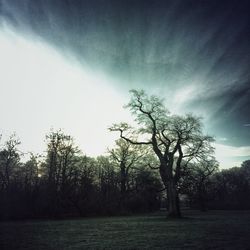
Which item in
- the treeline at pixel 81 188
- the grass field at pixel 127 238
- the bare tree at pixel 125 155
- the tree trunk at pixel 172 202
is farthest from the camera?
the bare tree at pixel 125 155

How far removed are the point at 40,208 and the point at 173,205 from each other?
18.5 meters

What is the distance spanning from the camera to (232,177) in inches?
3287

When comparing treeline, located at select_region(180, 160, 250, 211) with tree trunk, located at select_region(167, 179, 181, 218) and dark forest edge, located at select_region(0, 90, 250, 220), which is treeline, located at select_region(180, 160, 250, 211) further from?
tree trunk, located at select_region(167, 179, 181, 218)

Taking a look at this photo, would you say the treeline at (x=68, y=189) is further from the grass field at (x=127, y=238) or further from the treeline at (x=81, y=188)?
the grass field at (x=127, y=238)

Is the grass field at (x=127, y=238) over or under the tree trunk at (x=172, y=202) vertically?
under

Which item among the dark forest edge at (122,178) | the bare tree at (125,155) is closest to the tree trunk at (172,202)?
the dark forest edge at (122,178)

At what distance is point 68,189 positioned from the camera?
37.7 meters

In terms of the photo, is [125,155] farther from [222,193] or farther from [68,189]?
[222,193]

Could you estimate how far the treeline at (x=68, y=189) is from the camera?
33500mm

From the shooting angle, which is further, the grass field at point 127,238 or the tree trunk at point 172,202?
the tree trunk at point 172,202

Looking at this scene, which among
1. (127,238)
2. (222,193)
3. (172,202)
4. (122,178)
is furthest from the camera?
(222,193)

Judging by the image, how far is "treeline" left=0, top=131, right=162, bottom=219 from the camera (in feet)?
110

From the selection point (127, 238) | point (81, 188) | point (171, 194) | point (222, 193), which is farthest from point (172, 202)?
point (222, 193)

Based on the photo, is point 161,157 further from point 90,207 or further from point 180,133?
point 90,207
